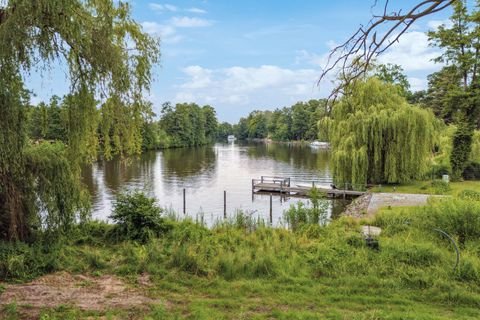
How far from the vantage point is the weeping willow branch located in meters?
2.15

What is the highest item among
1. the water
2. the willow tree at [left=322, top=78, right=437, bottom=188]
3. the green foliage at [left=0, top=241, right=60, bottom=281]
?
the willow tree at [left=322, top=78, right=437, bottom=188]

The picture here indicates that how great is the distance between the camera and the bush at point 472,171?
2267cm

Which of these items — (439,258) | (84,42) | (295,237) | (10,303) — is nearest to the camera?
(10,303)

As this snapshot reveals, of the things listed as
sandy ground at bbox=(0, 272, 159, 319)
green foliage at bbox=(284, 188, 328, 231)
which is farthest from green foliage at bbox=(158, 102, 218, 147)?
sandy ground at bbox=(0, 272, 159, 319)

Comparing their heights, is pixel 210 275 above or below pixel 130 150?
below

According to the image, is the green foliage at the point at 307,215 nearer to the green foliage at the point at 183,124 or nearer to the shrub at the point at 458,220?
the shrub at the point at 458,220

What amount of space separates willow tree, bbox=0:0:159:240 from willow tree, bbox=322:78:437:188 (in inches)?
646

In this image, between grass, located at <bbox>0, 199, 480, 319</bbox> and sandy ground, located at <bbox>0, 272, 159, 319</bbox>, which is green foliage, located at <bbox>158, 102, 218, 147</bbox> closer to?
grass, located at <bbox>0, 199, 480, 319</bbox>

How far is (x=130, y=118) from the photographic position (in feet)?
20.1

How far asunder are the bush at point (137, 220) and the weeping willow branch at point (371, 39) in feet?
22.4

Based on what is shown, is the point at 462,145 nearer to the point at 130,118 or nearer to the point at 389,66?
the point at 389,66

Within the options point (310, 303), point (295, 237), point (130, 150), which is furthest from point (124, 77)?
point (295, 237)

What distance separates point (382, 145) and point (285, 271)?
1676cm

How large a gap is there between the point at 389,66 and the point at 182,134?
45.4 metres
